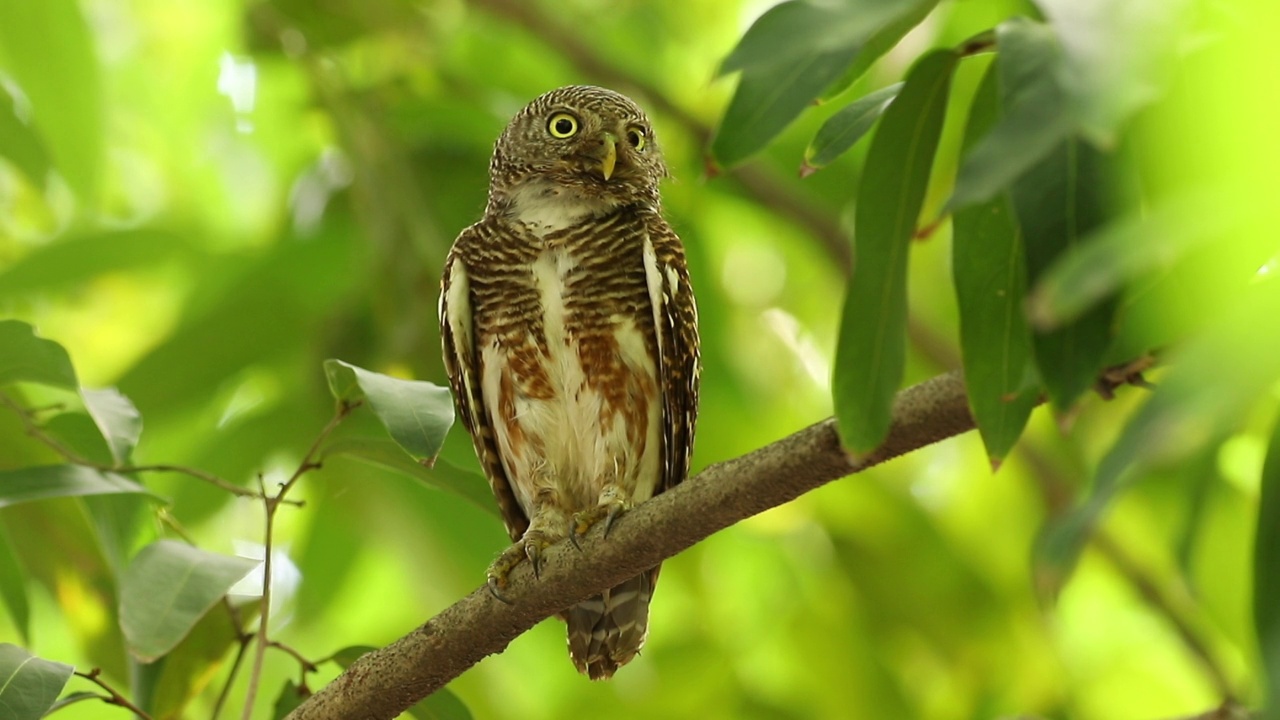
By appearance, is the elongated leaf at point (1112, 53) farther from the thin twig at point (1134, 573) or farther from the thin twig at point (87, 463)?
the thin twig at point (1134, 573)

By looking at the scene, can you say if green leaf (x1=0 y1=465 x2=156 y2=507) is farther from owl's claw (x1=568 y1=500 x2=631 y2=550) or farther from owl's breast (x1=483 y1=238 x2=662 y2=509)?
owl's breast (x1=483 y1=238 x2=662 y2=509)

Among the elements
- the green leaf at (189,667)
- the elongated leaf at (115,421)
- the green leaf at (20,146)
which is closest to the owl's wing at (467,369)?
the green leaf at (189,667)

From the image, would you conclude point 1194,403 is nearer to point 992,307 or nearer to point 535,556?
point 992,307

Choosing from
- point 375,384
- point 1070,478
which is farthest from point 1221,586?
point 375,384

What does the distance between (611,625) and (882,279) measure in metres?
1.63

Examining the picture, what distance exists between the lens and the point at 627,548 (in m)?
2.06

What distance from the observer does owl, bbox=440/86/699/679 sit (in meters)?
3.12

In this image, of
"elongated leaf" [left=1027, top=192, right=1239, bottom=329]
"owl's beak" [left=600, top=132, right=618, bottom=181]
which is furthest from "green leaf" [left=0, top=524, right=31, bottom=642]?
"elongated leaf" [left=1027, top=192, right=1239, bottom=329]

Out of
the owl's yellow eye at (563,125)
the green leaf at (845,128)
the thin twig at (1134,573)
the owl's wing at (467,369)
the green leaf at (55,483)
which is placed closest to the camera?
the green leaf at (845,128)

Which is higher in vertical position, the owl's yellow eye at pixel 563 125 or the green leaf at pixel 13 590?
the owl's yellow eye at pixel 563 125

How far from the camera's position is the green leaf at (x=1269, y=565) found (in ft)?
4.39

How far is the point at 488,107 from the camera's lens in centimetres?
493

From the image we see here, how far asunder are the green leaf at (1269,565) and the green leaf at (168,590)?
1.35 meters

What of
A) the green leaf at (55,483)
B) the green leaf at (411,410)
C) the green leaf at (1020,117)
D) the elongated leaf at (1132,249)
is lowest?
the green leaf at (55,483)
